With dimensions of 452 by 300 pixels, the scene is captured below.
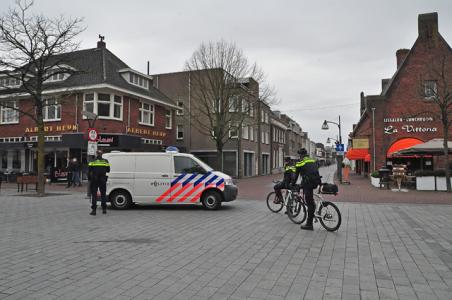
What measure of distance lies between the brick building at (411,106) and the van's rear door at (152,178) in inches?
798

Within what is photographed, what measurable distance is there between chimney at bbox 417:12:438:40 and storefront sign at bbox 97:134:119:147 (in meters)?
23.9

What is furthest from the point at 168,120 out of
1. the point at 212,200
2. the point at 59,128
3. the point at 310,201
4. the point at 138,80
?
the point at 310,201

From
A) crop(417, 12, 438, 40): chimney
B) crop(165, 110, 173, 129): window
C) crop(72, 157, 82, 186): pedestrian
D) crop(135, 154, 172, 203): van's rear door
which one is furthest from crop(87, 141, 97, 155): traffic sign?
crop(417, 12, 438, 40): chimney

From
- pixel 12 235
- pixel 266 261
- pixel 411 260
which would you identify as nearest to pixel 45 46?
pixel 12 235

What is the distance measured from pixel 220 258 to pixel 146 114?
25.4m

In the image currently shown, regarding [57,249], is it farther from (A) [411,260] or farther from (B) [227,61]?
(B) [227,61]

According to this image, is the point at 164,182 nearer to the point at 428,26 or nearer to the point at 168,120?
the point at 168,120

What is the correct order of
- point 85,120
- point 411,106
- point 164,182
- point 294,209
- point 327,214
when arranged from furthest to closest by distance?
point 411,106, point 85,120, point 164,182, point 294,209, point 327,214

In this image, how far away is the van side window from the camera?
1178cm

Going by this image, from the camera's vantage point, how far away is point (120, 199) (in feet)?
39.1

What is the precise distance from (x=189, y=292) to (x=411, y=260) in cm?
364

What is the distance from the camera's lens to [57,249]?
6281mm

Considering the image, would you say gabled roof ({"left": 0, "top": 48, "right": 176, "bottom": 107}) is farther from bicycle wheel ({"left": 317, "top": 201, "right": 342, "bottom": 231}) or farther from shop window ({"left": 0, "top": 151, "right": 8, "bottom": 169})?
bicycle wheel ({"left": 317, "top": 201, "right": 342, "bottom": 231})

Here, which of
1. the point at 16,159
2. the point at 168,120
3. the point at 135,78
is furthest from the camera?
the point at 168,120
